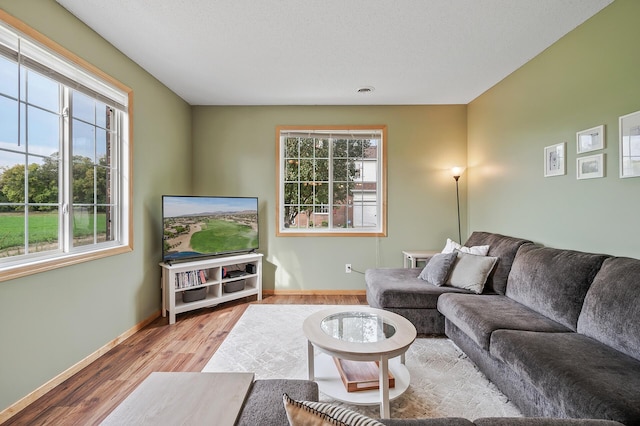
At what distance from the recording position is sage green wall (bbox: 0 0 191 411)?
5.84ft

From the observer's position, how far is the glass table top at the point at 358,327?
6.03 feet

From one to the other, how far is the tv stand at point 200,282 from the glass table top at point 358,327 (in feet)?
6.04

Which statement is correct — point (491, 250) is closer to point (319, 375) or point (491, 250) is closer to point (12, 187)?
point (319, 375)

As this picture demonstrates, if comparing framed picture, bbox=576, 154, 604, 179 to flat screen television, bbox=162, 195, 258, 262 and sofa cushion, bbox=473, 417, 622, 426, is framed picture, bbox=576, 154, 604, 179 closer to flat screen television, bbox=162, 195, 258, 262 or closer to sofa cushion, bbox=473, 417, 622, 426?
sofa cushion, bbox=473, 417, 622, 426

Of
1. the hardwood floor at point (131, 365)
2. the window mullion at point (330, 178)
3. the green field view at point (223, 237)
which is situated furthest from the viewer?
the window mullion at point (330, 178)

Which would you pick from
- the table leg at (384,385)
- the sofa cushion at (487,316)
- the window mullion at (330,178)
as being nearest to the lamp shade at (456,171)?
the window mullion at (330,178)

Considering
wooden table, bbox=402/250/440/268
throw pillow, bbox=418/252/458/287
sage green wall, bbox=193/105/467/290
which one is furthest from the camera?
sage green wall, bbox=193/105/467/290

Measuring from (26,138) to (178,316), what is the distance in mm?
2201

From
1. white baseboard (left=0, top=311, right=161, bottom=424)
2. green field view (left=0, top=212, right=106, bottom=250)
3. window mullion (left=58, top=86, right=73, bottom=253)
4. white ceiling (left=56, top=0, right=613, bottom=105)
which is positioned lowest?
white baseboard (left=0, top=311, right=161, bottom=424)

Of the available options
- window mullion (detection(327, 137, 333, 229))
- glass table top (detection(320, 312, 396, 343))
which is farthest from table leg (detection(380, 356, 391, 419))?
window mullion (detection(327, 137, 333, 229))

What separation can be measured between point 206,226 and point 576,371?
11.2ft

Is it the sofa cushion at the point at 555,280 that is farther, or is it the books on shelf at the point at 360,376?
the sofa cushion at the point at 555,280

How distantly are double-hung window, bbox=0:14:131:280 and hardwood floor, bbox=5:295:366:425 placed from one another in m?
0.85

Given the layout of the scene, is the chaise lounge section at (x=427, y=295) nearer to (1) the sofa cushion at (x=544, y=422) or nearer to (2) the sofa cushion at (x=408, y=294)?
(2) the sofa cushion at (x=408, y=294)
